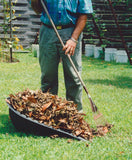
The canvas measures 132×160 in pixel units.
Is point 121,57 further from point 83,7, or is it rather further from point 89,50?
point 83,7

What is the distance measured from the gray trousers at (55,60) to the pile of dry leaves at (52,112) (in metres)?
0.42

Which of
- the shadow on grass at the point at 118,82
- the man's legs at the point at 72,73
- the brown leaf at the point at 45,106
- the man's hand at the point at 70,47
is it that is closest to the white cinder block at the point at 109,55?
the shadow on grass at the point at 118,82

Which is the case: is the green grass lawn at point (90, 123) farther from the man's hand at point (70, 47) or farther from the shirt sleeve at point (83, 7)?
the shirt sleeve at point (83, 7)

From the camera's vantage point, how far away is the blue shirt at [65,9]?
3.55m

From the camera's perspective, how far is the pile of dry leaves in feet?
10.8

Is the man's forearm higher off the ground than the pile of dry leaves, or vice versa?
the man's forearm

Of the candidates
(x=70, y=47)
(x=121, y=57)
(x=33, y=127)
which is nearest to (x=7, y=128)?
(x=33, y=127)

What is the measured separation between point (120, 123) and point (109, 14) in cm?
763

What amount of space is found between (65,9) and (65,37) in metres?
0.32

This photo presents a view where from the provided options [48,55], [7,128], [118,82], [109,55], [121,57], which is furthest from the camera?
[109,55]

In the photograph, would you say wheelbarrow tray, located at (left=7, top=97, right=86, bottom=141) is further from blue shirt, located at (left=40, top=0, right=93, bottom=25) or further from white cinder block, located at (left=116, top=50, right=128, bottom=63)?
white cinder block, located at (left=116, top=50, right=128, bottom=63)

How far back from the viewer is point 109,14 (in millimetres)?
10930

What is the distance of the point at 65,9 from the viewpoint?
355 cm

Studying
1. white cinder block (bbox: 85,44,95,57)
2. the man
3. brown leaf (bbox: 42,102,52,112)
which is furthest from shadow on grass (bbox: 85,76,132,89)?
white cinder block (bbox: 85,44,95,57)
